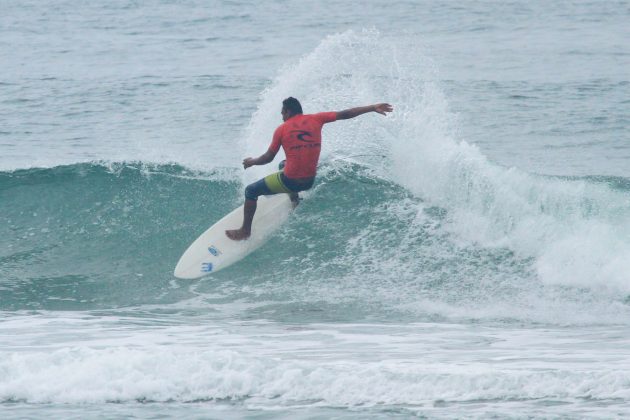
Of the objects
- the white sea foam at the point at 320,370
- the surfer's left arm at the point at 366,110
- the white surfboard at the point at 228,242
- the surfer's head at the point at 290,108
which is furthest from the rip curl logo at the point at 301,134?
the white sea foam at the point at 320,370

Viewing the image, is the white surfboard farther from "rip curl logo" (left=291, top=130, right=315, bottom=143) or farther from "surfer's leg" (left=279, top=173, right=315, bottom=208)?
"rip curl logo" (left=291, top=130, right=315, bottom=143)

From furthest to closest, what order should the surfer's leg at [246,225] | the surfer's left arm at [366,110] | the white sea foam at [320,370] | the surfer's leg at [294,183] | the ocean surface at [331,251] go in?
1. the surfer's leg at [246,225]
2. the surfer's leg at [294,183]
3. the surfer's left arm at [366,110]
4. the ocean surface at [331,251]
5. the white sea foam at [320,370]

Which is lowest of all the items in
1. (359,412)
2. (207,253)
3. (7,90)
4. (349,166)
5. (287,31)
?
(359,412)

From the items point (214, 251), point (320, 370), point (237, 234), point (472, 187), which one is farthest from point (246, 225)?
point (320, 370)

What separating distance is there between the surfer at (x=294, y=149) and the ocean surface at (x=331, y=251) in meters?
0.99

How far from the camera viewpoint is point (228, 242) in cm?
1030

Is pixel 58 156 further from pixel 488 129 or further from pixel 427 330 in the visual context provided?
pixel 427 330

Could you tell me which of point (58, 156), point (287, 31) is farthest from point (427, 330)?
point (287, 31)

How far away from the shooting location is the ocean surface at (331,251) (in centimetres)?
661

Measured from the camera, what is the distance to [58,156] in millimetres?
15266

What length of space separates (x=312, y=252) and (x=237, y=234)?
87 cm

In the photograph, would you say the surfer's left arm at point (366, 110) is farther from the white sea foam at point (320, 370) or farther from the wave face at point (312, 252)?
the white sea foam at point (320, 370)

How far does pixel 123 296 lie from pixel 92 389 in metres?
3.46

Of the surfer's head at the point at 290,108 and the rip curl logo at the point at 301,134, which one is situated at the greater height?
the surfer's head at the point at 290,108
